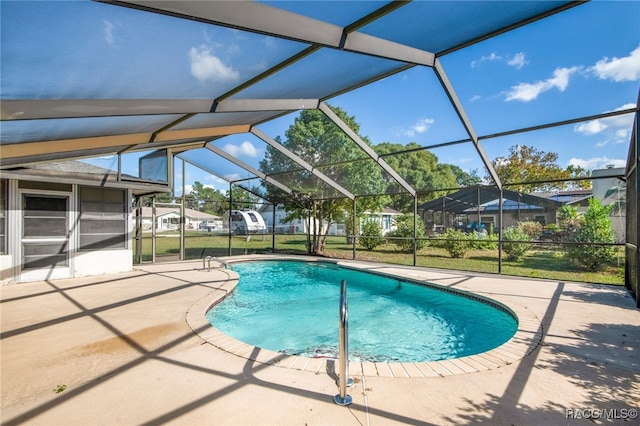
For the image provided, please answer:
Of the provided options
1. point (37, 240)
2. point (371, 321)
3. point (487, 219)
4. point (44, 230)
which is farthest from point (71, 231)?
point (487, 219)

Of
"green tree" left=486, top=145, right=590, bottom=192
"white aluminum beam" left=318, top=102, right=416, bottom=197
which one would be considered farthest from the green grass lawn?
"green tree" left=486, top=145, right=590, bottom=192

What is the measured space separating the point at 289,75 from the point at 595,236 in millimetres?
10123

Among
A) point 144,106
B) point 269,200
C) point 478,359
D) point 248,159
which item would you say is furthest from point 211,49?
point 269,200

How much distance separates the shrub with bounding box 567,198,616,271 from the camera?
345 inches

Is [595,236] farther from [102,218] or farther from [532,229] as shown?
[102,218]

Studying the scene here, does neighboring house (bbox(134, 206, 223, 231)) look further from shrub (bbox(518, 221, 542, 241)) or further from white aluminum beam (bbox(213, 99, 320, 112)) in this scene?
shrub (bbox(518, 221, 542, 241))

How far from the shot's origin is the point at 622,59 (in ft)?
18.2

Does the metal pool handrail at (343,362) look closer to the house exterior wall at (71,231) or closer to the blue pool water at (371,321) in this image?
the blue pool water at (371,321)

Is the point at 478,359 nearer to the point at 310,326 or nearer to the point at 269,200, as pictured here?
the point at 310,326

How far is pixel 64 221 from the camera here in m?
6.96

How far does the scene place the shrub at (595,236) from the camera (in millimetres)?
8773

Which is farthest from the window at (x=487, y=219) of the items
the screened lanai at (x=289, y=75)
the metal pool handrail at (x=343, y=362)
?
the metal pool handrail at (x=343, y=362)

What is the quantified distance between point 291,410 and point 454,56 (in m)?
5.30

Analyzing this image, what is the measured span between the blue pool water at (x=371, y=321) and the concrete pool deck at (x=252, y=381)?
100 centimetres
